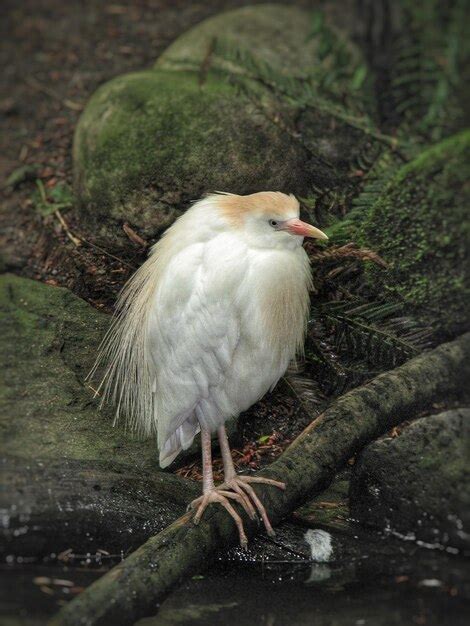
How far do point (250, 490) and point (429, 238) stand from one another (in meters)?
1.25

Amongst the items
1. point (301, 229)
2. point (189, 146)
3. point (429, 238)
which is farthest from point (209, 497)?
point (189, 146)

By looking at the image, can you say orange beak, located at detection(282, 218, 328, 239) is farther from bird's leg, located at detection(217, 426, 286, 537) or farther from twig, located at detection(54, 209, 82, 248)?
twig, located at detection(54, 209, 82, 248)

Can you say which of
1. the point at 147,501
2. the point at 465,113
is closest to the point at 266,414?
the point at 147,501

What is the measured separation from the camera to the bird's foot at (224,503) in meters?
3.07

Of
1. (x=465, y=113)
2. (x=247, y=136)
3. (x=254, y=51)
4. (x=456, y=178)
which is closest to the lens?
(x=456, y=178)

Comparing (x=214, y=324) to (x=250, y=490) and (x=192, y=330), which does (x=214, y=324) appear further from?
(x=250, y=490)

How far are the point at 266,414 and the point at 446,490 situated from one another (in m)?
0.91

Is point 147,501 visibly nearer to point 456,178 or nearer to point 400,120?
point 456,178

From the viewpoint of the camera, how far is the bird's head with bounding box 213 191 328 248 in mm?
3162

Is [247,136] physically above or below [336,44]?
below

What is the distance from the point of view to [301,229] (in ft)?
10.3

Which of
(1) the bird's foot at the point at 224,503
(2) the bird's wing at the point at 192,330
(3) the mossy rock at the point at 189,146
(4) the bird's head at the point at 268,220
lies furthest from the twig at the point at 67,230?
(1) the bird's foot at the point at 224,503

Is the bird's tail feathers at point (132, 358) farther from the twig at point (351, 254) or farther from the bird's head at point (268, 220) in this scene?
the twig at point (351, 254)

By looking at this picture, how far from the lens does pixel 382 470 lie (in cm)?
327
